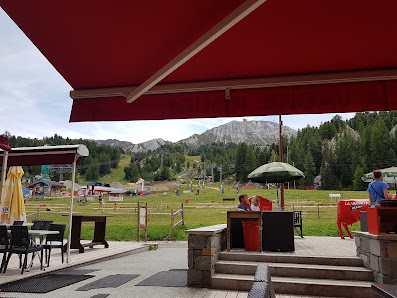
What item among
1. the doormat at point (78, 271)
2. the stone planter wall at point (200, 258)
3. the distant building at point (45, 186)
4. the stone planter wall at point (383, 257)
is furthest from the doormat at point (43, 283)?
the distant building at point (45, 186)

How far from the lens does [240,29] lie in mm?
1620

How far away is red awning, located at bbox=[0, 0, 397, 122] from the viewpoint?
1500 millimetres

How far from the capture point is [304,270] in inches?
212

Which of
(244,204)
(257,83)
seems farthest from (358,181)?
(257,83)

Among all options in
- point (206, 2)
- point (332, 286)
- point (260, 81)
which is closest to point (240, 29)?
point (206, 2)

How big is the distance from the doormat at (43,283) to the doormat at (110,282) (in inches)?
14.9

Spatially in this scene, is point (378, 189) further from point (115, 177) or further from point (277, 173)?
point (115, 177)

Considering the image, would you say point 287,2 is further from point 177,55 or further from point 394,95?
point 394,95

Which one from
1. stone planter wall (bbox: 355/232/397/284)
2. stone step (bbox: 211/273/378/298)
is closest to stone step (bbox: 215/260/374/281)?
stone step (bbox: 211/273/378/298)

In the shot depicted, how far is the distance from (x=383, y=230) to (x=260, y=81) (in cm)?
390

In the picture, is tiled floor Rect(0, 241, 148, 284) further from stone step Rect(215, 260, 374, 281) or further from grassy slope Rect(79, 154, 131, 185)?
grassy slope Rect(79, 154, 131, 185)

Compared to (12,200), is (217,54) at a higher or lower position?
higher

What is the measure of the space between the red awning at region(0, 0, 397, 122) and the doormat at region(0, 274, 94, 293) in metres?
4.47

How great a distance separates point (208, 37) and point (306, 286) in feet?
15.5
